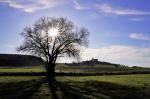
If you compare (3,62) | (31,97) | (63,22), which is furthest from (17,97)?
(3,62)

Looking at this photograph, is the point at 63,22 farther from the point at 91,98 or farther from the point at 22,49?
the point at 91,98

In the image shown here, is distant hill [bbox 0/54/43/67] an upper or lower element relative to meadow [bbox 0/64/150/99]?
upper

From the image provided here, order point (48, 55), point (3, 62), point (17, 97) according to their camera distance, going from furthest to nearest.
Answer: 1. point (3, 62)
2. point (48, 55)
3. point (17, 97)

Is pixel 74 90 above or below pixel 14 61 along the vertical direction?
below

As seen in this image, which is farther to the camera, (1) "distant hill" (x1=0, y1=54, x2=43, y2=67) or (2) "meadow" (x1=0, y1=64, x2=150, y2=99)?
(1) "distant hill" (x1=0, y1=54, x2=43, y2=67)

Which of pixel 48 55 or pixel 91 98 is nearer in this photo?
pixel 91 98

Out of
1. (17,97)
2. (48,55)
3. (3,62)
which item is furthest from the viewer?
→ (3,62)

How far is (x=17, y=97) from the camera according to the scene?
32438mm

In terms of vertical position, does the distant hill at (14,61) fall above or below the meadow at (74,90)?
above

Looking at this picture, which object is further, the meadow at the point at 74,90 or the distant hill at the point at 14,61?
the distant hill at the point at 14,61

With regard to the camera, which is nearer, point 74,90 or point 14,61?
point 74,90

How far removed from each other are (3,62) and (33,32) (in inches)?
3567

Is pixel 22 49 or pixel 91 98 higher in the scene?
pixel 22 49

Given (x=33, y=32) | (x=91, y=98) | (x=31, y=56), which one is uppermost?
(x=33, y=32)
